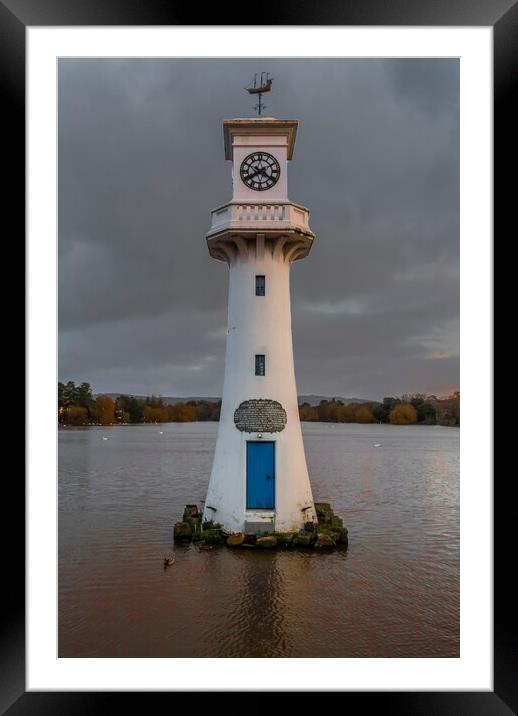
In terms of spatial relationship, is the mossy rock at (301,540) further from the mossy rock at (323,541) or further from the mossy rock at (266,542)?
the mossy rock at (266,542)

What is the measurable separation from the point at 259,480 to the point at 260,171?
5.98 meters

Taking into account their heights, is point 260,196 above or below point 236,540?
above

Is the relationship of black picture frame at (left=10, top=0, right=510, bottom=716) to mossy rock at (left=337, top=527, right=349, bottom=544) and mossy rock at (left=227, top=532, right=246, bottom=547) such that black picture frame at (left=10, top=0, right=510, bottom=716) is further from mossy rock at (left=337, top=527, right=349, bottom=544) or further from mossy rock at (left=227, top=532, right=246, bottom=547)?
mossy rock at (left=337, top=527, right=349, bottom=544)

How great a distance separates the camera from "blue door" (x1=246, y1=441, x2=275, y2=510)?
32.4 feet

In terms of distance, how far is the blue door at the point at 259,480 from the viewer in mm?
9883

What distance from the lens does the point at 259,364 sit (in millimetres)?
10070

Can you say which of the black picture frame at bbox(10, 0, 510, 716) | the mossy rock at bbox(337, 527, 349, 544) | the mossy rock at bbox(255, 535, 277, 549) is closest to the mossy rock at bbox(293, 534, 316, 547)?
the mossy rock at bbox(255, 535, 277, 549)

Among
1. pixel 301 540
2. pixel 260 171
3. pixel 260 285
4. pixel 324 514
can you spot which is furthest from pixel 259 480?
pixel 260 171

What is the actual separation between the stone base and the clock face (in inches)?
262

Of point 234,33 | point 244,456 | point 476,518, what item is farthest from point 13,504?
point 244,456

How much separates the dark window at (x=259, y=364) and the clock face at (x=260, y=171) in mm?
3278

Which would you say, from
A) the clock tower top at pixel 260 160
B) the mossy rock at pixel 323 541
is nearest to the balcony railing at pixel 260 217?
the clock tower top at pixel 260 160

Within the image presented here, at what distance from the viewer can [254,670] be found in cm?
362

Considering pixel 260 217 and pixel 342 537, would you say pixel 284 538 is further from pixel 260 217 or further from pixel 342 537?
pixel 260 217
